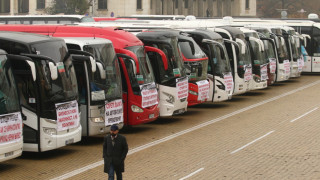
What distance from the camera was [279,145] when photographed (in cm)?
2061

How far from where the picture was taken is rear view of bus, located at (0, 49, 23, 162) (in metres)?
16.4

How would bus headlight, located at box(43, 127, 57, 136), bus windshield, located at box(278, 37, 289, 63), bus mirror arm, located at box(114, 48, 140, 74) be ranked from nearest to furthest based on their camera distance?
bus headlight, located at box(43, 127, 57, 136), bus mirror arm, located at box(114, 48, 140, 74), bus windshield, located at box(278, 37, 289, 63)

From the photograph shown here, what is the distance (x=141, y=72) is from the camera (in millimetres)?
22672

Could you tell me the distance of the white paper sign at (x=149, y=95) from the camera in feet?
74.1

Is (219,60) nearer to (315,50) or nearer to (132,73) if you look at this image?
(132,73)

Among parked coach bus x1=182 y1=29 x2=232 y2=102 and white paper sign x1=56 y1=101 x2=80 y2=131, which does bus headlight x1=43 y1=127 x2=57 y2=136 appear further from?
parked coach bus x1=182 y1=29 x2=232 y2=102

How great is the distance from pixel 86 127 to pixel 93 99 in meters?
0.71

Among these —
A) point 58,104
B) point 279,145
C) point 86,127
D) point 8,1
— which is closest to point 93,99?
point 86,127

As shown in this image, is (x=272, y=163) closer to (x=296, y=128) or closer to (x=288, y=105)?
(x=296, y=128)

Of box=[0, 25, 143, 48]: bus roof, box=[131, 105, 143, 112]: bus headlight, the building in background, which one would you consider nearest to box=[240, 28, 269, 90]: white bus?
box=[0, 25, 143, 48]: bus roof

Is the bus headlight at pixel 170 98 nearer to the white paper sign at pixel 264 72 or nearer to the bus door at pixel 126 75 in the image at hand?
the bus door at pixel 126 75

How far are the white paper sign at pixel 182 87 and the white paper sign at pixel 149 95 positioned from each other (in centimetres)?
157

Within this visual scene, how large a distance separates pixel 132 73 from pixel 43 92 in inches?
182

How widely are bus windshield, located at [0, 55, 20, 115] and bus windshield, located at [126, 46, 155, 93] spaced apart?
5.74 m
